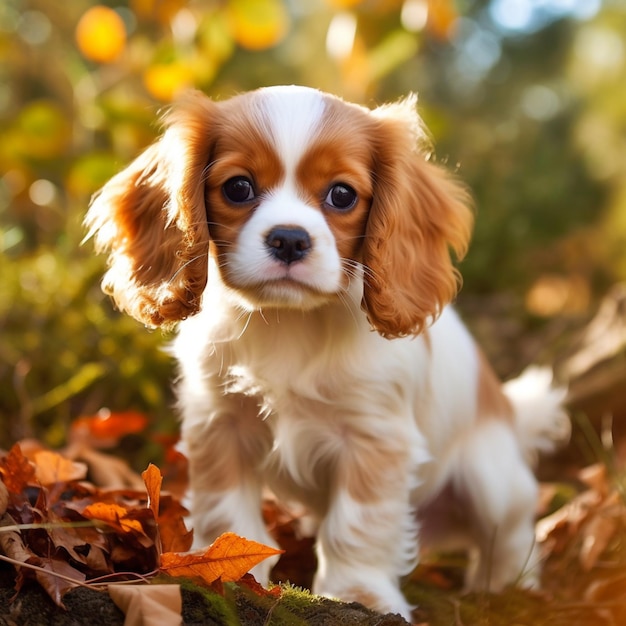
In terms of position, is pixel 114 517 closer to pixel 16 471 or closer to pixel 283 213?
pixel 16 471

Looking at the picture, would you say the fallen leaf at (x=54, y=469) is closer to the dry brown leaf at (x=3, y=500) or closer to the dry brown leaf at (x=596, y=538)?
the dry brown leaf at (x=3, y=500)

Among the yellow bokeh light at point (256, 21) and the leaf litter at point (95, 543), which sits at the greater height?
the yellow bokeh light at point (256, 21)

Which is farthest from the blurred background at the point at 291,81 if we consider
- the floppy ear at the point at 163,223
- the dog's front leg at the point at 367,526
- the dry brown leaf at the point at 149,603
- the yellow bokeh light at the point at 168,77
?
the dry brown leaf at the point at 149,603

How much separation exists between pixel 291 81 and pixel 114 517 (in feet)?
23.1

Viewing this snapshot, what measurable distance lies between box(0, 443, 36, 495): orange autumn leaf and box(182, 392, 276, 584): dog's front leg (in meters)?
0.56

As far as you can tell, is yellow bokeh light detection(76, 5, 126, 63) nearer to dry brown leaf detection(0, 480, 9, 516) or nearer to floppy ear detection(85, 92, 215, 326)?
floppy ear detection(85, 92, 215, 326)

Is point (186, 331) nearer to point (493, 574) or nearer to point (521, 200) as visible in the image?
point (493, 574)

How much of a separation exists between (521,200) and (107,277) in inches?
214

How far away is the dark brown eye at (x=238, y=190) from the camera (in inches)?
95.7

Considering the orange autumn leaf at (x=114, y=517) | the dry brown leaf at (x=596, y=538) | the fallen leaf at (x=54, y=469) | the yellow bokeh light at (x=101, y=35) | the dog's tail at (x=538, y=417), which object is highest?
the yellow bokeh light at (x=101, y=35)

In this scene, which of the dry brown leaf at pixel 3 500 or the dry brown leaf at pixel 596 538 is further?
the dry brown leaf at pixel 596 538

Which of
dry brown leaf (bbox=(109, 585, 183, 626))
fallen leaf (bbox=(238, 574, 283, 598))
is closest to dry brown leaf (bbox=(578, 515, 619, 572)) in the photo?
fallen leaf (bbox=(238, 574, 283, 598))

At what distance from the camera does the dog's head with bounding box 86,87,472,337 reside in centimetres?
231

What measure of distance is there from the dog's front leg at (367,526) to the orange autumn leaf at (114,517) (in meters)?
0.66
